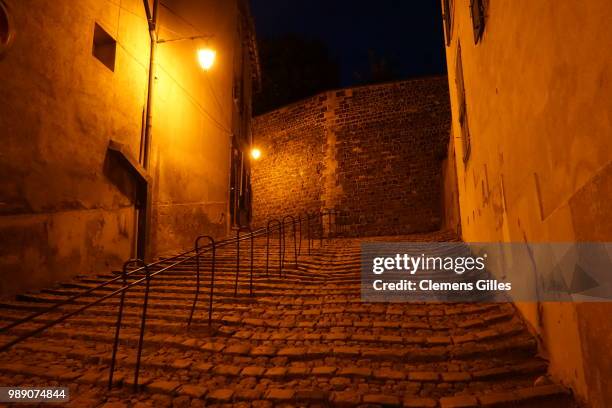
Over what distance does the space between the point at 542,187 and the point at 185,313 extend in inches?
155

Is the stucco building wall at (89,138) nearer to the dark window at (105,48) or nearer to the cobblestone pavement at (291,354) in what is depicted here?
the dark window at (105,48)

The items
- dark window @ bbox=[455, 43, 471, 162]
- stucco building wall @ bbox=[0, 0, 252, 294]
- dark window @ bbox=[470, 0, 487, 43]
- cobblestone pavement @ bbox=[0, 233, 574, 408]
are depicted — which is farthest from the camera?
dark window @ bbox=[455, 43, 471, 162]

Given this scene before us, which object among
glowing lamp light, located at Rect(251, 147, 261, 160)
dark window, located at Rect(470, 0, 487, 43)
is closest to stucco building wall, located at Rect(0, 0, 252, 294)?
dark window, located at Rect(470, 0, 487, 43)

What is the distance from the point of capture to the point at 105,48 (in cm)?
748

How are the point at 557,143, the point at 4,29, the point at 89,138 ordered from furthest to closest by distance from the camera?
the point at 89,138 → the point at 4,29 → the point at 557,143

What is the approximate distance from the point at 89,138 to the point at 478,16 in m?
6.11

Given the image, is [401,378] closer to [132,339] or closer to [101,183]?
[132,339]

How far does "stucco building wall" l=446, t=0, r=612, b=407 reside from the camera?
75.2 inches

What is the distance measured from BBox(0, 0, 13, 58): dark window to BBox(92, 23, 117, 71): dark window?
1.96 meters

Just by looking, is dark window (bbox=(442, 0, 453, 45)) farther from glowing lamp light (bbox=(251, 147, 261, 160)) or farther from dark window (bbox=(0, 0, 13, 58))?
glowing lamp light (bbox=(251, 147, 261, 160))

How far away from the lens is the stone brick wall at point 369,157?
14.9m
